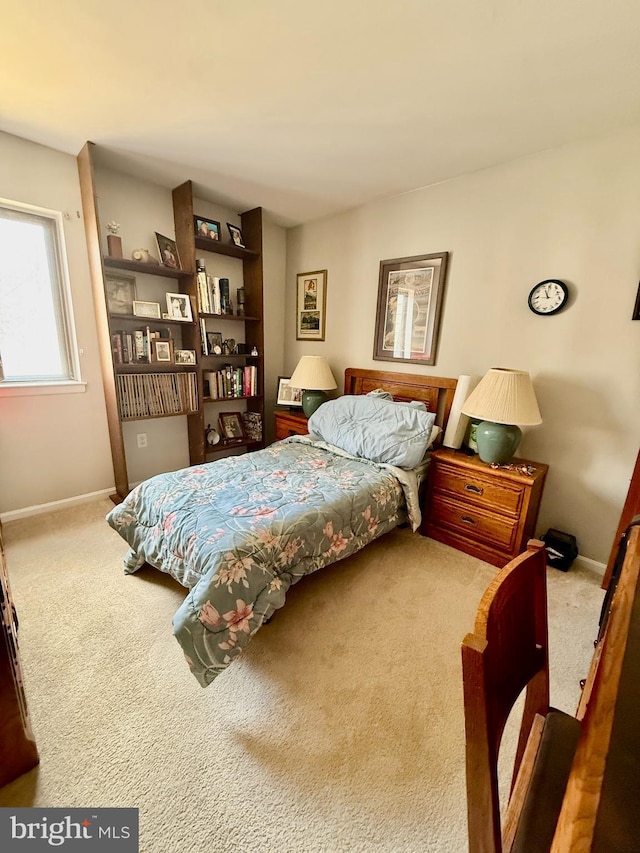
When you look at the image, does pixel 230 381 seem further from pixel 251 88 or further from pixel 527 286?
pixel 527 286

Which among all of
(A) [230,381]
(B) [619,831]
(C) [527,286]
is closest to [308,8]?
(C) [527,286]

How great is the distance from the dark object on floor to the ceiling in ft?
7.44

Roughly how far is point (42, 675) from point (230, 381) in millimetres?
2397

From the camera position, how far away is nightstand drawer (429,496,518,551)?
6.79ft

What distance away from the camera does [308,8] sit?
1.22 m

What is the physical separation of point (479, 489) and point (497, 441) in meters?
0.32

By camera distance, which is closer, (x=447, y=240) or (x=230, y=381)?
(x=447, y=240)

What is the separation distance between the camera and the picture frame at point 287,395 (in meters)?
3.48

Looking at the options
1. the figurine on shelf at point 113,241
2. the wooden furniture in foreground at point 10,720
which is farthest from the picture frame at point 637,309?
the figurine on shelf at point 113,241

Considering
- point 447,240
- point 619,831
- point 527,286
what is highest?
point 447,240

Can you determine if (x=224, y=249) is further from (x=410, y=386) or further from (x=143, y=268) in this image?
(x=410, y=386)

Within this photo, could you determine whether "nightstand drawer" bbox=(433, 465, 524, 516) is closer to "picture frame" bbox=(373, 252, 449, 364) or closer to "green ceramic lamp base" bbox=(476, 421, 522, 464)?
"green ceramic lamp base" bbox=(476, 421, 522, 464)

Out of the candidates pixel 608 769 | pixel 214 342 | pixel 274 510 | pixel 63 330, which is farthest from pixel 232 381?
pixel 608 769

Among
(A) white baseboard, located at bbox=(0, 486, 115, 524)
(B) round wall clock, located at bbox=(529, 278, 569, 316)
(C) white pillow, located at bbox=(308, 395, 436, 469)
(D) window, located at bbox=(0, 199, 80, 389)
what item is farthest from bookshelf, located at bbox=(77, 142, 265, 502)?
(B) round wall clock, located at bbox=(529, 278, 569, 316)
